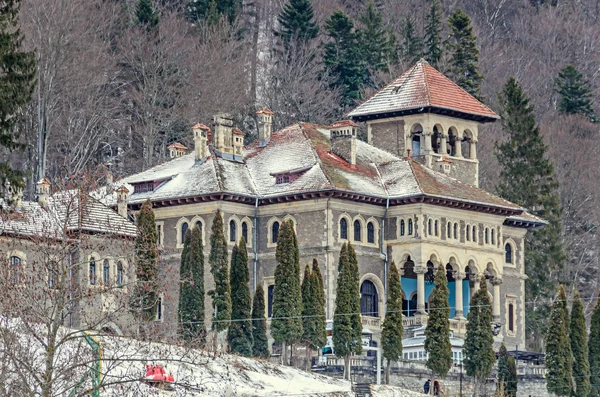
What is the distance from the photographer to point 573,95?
12794 cm

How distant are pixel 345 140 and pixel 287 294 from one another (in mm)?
14961

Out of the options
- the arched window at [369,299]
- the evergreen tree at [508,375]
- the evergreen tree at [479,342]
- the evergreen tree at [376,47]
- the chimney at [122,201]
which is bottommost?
the evergreen tree at [508,375]

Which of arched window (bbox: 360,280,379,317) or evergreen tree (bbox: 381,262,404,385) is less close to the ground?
arched window (bbox: 360,280,379,317)

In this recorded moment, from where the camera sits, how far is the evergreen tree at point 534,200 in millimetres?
101938

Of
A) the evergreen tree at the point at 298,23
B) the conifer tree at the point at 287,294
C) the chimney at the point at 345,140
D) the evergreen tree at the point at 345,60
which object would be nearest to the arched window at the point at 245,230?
the chimney at the point at 345,140

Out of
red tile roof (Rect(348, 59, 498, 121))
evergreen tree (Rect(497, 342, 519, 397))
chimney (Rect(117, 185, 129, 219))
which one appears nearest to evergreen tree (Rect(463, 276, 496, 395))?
evergreen tree (Rect(497, 342, 519, 397))

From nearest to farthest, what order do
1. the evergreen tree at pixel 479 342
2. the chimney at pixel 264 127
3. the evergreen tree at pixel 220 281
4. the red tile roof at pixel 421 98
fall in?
the evergreen tree at pixel 220 281
the evergreen tree at pixel 479 342
the chimney at pixel 264 127
the red tile roof at pixel 421 98

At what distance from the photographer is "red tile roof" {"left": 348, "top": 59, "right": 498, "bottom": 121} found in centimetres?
9369

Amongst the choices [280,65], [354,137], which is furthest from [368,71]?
[354,137]

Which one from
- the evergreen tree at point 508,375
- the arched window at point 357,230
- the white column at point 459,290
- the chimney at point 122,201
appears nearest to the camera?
the evergreen tree at point 508,375

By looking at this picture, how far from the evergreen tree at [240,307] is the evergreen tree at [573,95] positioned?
53.1m

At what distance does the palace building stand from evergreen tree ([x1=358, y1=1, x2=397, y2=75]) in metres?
27.1

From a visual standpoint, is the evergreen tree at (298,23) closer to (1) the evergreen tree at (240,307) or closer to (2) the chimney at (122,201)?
(2) the chimney at (122,201)

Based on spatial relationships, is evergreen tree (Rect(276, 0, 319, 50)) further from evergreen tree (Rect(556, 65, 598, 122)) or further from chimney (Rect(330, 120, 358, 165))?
chimney (Rect(330, 120, 358, 165))
